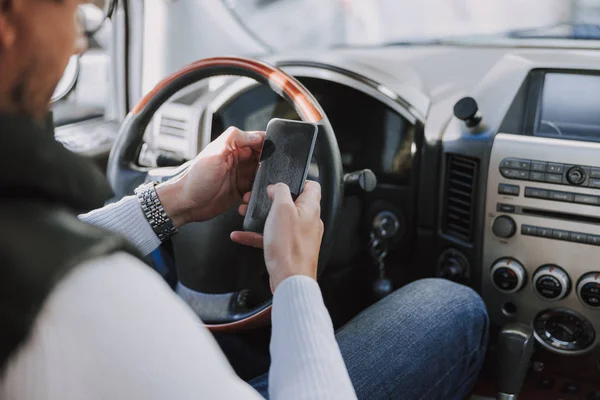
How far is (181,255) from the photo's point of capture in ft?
4.19

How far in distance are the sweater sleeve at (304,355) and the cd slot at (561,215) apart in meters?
0.70

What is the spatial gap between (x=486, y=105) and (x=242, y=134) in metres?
0.54

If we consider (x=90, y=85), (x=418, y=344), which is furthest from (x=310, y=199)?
(x=90, y=85)

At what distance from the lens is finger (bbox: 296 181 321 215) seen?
837 millimetres

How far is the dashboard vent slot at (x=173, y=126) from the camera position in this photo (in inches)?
61.7

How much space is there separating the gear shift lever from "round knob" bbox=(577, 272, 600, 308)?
11cm

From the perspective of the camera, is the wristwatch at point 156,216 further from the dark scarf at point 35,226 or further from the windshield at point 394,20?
the windshield at point 394,20

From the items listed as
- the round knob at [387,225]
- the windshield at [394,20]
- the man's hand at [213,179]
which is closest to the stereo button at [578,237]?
the round knob at [387,225]

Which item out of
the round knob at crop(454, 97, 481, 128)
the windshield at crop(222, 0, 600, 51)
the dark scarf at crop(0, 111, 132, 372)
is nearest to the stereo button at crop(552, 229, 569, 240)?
the round knob at crop(454, 97, 481, 128)

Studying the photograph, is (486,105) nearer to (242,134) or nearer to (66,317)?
(242,134)

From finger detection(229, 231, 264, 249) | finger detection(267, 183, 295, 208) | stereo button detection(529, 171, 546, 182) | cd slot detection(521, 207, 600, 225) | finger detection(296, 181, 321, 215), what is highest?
finger detection(267, 183, 295, 208)

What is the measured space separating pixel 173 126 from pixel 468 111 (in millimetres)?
664

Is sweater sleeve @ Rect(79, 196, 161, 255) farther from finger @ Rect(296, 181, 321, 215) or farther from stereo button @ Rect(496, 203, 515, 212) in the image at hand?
stereo button @ Rect(496, 203, 515, 212)

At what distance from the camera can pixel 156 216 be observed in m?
1.04
